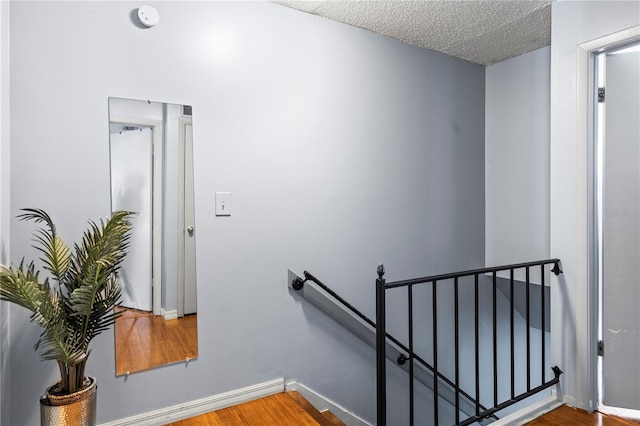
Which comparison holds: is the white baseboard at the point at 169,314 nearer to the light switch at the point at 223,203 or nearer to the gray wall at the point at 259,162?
the gray wall at the point at 259,162

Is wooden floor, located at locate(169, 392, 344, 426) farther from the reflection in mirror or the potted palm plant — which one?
the potted palm plant

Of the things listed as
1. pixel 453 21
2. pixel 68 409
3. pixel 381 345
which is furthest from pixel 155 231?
pixel 453 21

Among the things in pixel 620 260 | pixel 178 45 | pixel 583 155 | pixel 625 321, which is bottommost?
pixel 625 321

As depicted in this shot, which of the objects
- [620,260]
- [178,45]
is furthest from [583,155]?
[178,45]

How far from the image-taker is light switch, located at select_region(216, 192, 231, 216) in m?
2.02

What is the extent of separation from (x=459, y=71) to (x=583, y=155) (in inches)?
51.7

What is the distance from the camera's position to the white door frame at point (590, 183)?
2115mm

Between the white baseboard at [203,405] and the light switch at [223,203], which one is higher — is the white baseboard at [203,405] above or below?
below

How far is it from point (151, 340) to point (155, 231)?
53cm

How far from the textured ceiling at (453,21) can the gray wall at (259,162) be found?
0.32 feet

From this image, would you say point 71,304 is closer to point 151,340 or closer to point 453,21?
point 151,340

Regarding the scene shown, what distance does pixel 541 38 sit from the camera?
9.04 feet

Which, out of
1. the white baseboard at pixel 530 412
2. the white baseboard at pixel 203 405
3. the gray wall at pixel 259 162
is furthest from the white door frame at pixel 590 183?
the white baseboard at pixel 203 405

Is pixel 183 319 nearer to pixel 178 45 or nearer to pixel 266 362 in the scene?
pixel 266 362
